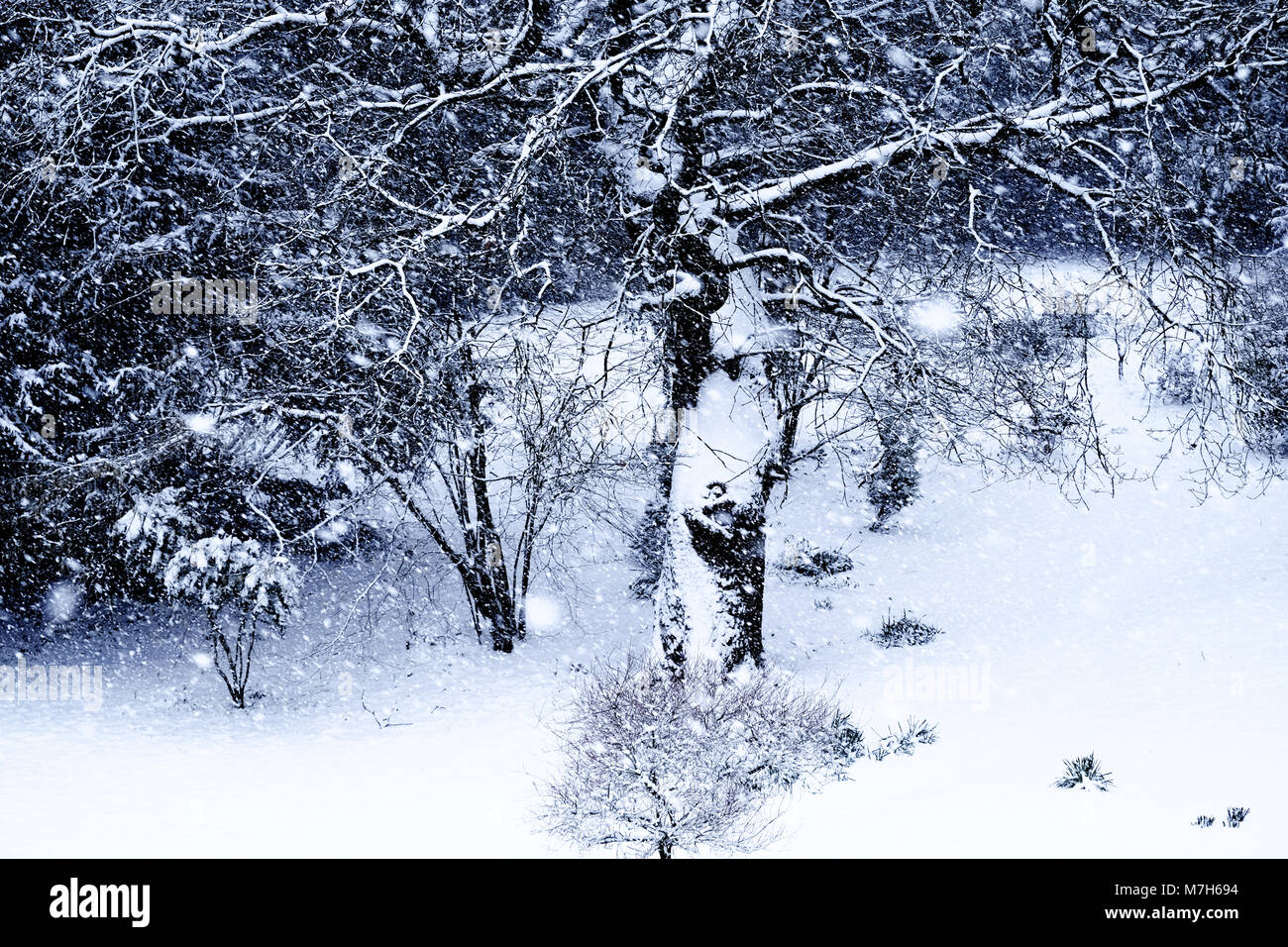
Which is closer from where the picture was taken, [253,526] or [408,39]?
[408,39]

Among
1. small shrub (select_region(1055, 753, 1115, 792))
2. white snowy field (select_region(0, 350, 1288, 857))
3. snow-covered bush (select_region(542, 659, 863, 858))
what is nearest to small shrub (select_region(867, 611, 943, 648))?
white snowy field (select_region(0, 350, 1288, 857))

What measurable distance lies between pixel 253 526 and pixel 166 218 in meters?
3.20

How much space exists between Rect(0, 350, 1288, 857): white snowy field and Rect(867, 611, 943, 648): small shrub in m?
0.21

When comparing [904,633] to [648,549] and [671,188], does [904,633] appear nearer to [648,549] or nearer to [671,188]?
[648,549]

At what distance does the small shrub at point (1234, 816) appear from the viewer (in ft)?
16.7

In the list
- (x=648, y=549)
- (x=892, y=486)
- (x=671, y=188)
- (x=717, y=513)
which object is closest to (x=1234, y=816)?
(x=717, y=513)

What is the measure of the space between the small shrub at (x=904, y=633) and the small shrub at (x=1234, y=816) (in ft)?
16.7

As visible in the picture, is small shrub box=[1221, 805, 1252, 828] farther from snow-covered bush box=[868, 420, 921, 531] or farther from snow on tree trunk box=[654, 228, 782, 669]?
snow-covered bush box=[868, 420, 921, 531]

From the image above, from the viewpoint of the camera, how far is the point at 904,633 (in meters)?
10.6

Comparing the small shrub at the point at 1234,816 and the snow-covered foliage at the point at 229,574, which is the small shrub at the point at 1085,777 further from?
the snow-covered foliage at the point at 229,574

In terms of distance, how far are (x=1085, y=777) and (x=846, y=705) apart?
2.40 metres

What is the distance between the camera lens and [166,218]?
31.7 ft

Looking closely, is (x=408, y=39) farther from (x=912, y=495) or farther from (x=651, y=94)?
(x=912, y=495)
